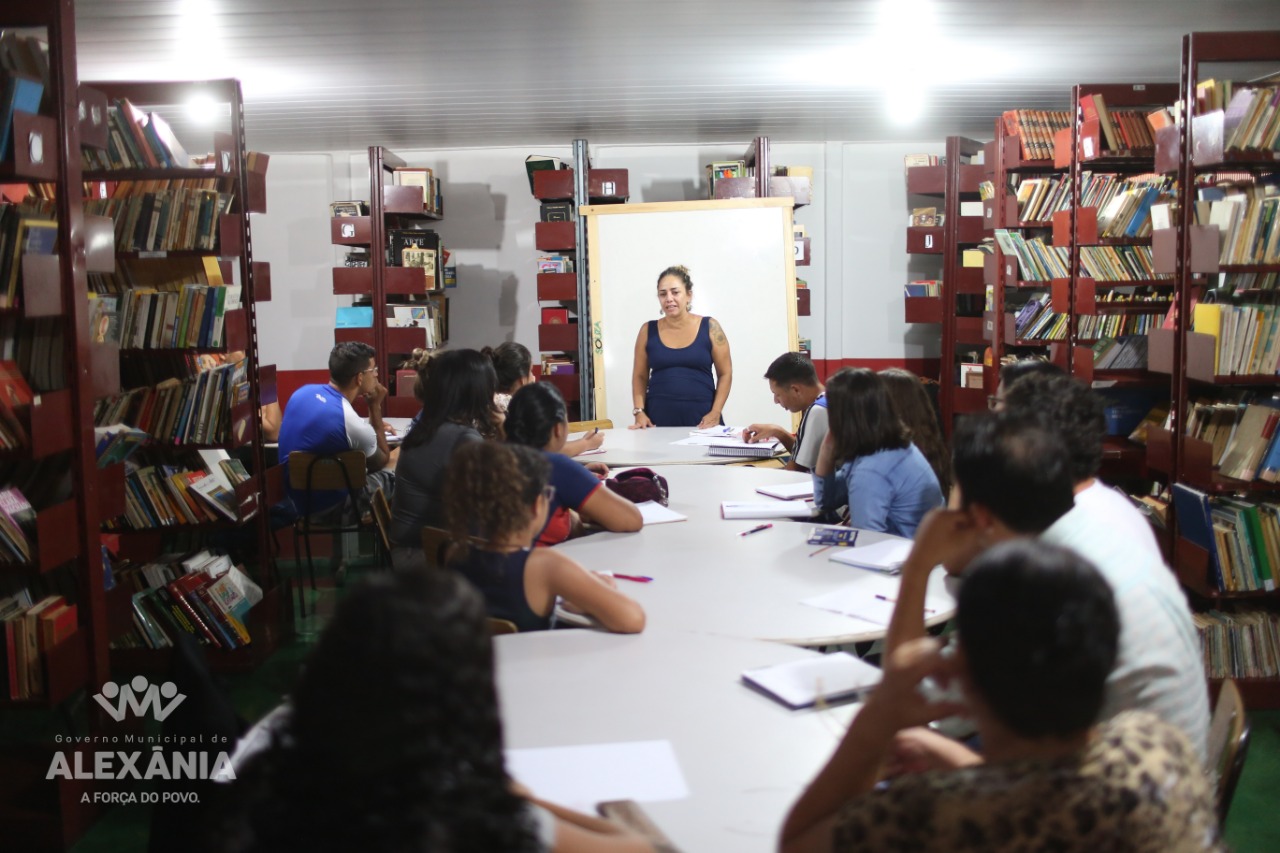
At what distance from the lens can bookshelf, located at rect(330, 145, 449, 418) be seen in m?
8.40

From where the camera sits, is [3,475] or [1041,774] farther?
[3,475]

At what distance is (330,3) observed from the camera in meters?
5.07

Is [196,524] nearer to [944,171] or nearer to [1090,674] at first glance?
[1090,674]

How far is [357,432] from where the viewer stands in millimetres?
5141

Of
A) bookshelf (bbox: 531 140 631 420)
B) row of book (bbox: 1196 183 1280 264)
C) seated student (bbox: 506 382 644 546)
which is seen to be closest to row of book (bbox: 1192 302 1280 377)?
row of book (bbox: 1196 183 1280 264)

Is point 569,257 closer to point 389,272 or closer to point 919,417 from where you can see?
point 389,272

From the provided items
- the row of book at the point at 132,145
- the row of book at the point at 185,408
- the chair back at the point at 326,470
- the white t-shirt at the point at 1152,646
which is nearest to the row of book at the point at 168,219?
the row of book at the point at 132,145

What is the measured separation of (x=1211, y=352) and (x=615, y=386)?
3.98 metres

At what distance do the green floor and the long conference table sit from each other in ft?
2.83

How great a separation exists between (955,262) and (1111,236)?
3.02 meters

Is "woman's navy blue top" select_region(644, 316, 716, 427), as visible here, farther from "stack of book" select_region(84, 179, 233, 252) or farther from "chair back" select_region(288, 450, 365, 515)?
Answer: "stack of book" select_region(84, 179, 233, 252)

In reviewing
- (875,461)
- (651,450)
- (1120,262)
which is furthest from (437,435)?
(1120,262)

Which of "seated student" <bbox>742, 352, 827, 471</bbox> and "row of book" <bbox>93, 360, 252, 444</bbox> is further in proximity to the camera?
"seated student" <bbox>742, 352, 827, 471</bbox>

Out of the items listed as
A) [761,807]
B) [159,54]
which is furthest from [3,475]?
[159,54]
